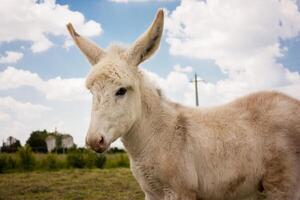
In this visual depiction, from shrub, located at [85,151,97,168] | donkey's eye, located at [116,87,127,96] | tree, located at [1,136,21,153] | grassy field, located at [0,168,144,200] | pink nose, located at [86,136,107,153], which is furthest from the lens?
tree, located at [1,136,21,153]

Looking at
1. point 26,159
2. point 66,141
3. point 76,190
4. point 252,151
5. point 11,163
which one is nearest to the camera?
point 252,151

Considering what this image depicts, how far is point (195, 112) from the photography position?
5.69 m

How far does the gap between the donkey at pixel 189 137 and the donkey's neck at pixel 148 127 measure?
1 cm

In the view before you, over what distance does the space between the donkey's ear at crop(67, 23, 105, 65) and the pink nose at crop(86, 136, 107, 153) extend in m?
1.34

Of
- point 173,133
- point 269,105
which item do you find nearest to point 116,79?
point 173,133

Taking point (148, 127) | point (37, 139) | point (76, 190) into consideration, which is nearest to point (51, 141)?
point (37, 139)

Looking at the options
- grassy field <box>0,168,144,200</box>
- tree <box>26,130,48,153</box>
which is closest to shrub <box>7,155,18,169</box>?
grassy field <box>0,168,144,200</box>

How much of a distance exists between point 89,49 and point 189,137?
70.3 inches

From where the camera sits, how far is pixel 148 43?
498 cm

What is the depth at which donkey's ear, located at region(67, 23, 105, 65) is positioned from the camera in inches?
207

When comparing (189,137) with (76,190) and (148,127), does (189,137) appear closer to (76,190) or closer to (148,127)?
(148,127)

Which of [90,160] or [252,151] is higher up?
[252,151]

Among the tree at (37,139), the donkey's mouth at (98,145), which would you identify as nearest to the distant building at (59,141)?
the tree at (37,139)

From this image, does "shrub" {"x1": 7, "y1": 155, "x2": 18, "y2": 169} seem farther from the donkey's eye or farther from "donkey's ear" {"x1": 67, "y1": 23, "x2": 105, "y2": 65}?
the donkey's eye
